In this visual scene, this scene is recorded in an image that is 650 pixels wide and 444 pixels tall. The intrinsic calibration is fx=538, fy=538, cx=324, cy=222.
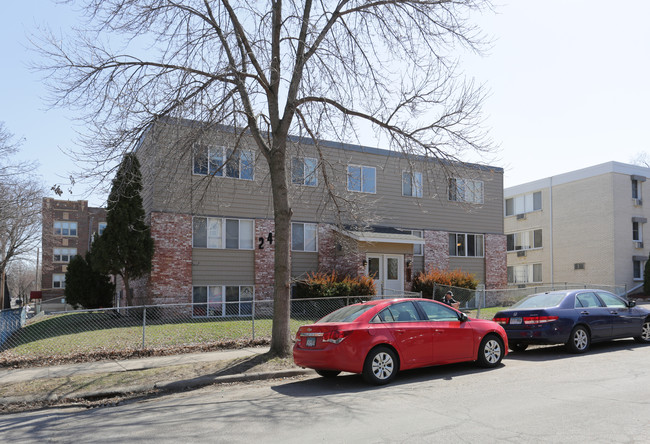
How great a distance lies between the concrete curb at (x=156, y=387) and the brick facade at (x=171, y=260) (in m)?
9.99

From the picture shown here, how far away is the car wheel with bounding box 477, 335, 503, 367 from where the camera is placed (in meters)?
9.91

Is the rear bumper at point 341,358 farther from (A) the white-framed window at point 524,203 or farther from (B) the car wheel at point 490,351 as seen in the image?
(A) the white-framed window at point 524,203

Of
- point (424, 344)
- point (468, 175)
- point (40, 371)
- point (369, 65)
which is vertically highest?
point (369, 65)

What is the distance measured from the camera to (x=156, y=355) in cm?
1238

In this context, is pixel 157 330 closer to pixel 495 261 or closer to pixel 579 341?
pixel 579 341

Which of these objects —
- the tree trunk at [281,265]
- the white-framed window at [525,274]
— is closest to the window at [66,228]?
the white-framed window at [525,274]

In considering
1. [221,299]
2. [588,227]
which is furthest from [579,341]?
[588,227]

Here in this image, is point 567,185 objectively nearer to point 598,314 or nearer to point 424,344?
point 598,314

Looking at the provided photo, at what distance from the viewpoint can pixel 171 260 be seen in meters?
19.4

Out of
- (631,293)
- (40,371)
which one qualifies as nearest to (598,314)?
(40,371)

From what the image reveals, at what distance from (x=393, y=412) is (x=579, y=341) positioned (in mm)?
6591

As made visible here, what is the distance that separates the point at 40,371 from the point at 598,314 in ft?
38.8

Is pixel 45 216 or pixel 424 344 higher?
pixel 45 216

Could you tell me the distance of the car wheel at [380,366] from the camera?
28.2 feet
